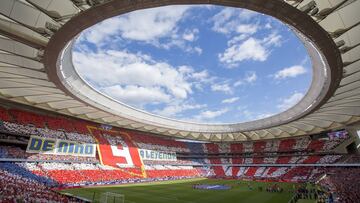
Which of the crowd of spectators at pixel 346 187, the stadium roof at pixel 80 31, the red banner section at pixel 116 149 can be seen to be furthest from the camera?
the red banner section at pixel 116 149

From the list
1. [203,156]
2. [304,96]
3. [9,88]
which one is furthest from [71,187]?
[203,156]

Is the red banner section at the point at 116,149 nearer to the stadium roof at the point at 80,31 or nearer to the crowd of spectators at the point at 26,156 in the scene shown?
the crowd of spectators at the point at 26,156

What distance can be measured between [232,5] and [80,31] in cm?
1083

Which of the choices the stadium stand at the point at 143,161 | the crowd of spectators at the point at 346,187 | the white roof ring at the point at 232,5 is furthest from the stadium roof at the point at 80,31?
the crowd of spectators at the point at 346,187

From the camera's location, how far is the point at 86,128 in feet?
173

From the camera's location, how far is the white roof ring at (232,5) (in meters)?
15.8

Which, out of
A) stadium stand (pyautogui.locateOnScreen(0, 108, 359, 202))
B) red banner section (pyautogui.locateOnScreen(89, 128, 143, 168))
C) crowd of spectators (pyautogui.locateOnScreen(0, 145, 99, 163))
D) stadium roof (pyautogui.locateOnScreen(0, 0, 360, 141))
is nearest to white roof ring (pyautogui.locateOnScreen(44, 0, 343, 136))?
stadium roof (pyautogui.locateOnScreen(0, 0, 360, 141))

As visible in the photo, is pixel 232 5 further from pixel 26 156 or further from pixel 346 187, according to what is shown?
pixel 26 156

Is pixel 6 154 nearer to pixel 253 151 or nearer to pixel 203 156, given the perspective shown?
pixel 203 156

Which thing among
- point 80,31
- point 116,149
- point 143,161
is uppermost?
point 80,31

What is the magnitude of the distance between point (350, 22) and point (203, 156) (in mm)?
60875

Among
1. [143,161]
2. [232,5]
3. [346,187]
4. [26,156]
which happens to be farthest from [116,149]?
[232,5]

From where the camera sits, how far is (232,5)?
1605 centimetres

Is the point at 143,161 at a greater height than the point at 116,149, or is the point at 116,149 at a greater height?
the point at 116,149
